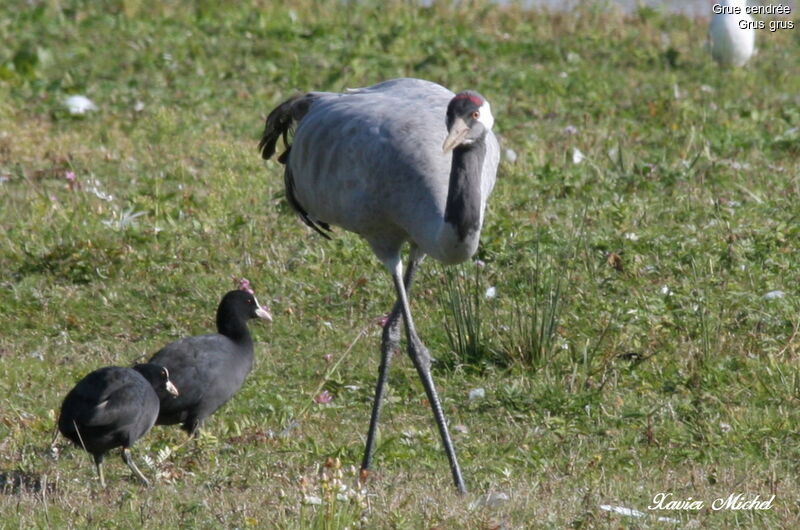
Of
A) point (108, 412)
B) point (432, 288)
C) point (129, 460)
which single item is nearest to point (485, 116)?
point (108, 412)

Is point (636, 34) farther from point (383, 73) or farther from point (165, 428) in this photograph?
point (165, 428)

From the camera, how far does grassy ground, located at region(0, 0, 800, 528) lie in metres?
5.40

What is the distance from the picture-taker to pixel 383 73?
11984 mm

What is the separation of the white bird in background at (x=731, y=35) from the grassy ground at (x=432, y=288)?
0.15 m

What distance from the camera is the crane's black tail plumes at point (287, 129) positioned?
23.2ft

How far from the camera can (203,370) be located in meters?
6.09

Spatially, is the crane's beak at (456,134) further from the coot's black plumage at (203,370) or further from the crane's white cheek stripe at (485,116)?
the coot's black plumage at (203,370)

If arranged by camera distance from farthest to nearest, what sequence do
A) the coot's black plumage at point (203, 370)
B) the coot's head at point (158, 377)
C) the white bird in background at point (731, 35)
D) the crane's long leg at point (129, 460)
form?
the white bird in background at point (731, 35), the coot's black plumage at point (203, 370), the coot's head at point (158, 377), the crane's long leg at point (129, 460)

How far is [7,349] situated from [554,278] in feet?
9.54

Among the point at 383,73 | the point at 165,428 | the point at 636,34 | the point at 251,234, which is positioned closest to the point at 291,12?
the point at 383,73

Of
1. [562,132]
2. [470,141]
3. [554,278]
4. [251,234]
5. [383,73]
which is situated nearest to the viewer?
[470,141]

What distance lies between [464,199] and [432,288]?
2400mm

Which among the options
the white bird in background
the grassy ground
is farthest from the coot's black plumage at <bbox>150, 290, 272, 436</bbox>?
the white bird in background

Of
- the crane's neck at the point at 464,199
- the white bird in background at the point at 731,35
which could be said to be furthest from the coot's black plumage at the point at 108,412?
the white bird in background at the point at 731,35
